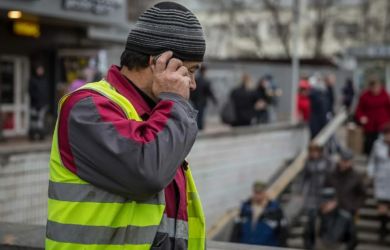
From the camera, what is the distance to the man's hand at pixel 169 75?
204 cm

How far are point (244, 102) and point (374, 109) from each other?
384 centimetres

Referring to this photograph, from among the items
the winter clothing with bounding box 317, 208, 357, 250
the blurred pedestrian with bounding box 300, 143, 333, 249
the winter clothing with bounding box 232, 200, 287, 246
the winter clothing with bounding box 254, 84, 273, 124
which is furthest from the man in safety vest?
the winter clothing with bounding box 254, 84, 273, 124

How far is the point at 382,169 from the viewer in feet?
33.7

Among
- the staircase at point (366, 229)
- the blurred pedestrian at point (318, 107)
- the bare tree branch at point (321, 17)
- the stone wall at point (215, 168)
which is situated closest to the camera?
the stone wall at point (215, 168)

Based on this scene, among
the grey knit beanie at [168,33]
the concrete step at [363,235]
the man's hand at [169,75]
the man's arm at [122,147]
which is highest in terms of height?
the grey knit beanie at [168,33]

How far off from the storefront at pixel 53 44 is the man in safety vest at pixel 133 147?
12.7 metres

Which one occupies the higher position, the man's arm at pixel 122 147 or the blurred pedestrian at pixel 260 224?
the man's arm at pixel 122 147

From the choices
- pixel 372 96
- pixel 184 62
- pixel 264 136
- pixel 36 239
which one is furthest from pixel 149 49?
pixel 264 136

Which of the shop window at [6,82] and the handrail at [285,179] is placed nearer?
the handrail at [285,179]

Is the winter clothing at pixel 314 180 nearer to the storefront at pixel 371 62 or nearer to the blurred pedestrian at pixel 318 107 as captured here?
the blurred pedestrian at pixel 318 107

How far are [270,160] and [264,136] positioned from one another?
698 mm

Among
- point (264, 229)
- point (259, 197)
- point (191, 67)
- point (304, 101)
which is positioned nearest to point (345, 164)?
point (259, 197)

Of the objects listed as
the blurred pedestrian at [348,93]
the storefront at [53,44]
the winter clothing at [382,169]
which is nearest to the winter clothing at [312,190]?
the winter clothing at [382,169]

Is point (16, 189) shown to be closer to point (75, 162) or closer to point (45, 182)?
point (45, 182)
